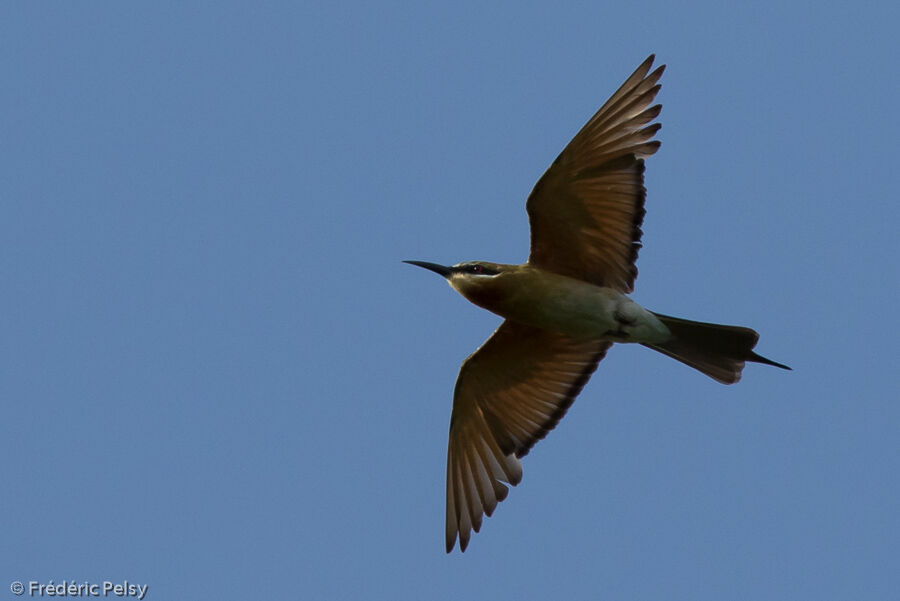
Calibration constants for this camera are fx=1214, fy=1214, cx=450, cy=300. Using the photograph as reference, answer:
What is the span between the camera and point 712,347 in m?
8.52

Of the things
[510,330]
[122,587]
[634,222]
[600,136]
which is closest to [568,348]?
[510,330]

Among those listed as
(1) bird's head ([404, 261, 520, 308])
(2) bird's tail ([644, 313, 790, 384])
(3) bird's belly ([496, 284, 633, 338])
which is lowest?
(2) bird's tail ([644, 313, 790, 384])

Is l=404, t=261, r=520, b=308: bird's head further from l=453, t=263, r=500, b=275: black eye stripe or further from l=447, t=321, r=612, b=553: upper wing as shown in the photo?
l=447, t=321, r=612, b=553: upper wing

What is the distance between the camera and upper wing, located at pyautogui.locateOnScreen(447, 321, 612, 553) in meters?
9.12

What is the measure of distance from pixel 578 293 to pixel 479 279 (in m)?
0.70

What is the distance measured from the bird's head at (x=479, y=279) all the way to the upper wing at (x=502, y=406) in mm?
513

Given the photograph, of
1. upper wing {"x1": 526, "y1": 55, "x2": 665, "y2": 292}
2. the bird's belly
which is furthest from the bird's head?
upper wing {"x1": 526, "y1": 55, "x2": 665, "y2": 292}

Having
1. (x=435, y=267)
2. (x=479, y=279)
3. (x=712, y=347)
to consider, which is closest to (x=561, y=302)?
(x=479, y=279)

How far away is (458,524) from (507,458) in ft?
2.04

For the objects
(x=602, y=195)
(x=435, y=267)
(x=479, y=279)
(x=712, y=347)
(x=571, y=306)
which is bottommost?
(x=712, y=347)

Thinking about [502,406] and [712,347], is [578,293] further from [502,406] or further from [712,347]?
[502,406]

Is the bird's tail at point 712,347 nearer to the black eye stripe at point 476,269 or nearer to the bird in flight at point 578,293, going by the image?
the bird in flight at point 578,293

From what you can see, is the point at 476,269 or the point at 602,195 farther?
the point at 476,269

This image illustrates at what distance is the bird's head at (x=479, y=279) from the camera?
8500 mm
